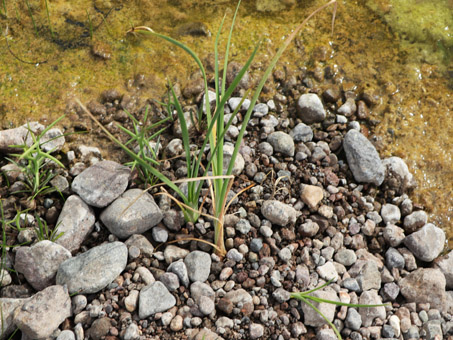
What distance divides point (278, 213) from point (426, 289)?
31.4 inches

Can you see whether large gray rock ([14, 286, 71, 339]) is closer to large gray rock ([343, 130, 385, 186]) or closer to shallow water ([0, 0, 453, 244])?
shallow water ([0, 0, 453, 244])

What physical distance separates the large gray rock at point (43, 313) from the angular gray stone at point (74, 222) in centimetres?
25

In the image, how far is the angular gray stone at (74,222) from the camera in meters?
2.06

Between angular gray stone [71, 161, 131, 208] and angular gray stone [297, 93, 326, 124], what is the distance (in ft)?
3.53

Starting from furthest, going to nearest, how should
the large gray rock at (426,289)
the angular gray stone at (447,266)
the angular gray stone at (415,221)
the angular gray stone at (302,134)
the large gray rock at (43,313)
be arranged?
1. the angular gray stone at (302,134)
2. the angular gray stone at (415,221)
3. the angular gray stone at (447,266)
4. the large gray rock at (426,289)
5. the large gray rock at (43,313)

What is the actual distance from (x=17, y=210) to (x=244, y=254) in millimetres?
1115

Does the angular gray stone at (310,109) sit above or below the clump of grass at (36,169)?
above

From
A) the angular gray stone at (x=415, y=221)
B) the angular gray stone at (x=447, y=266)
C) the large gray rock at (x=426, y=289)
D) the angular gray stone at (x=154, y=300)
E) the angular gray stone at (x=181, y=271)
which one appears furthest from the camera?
the angular gray stone at (x=415, y=221)

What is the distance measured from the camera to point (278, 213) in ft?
7.07

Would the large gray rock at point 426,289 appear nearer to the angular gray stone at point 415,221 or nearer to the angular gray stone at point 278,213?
the angular gray stone at point 415,221

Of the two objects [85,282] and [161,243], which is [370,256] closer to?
[161,243]

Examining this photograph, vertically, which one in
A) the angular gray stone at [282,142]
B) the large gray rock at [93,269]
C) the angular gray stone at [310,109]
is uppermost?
the angular gray stone at [310,109]

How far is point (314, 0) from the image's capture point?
3.11m

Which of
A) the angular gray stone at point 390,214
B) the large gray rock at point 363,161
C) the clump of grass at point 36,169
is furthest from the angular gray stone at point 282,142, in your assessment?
the clump of grass at point 36,169
